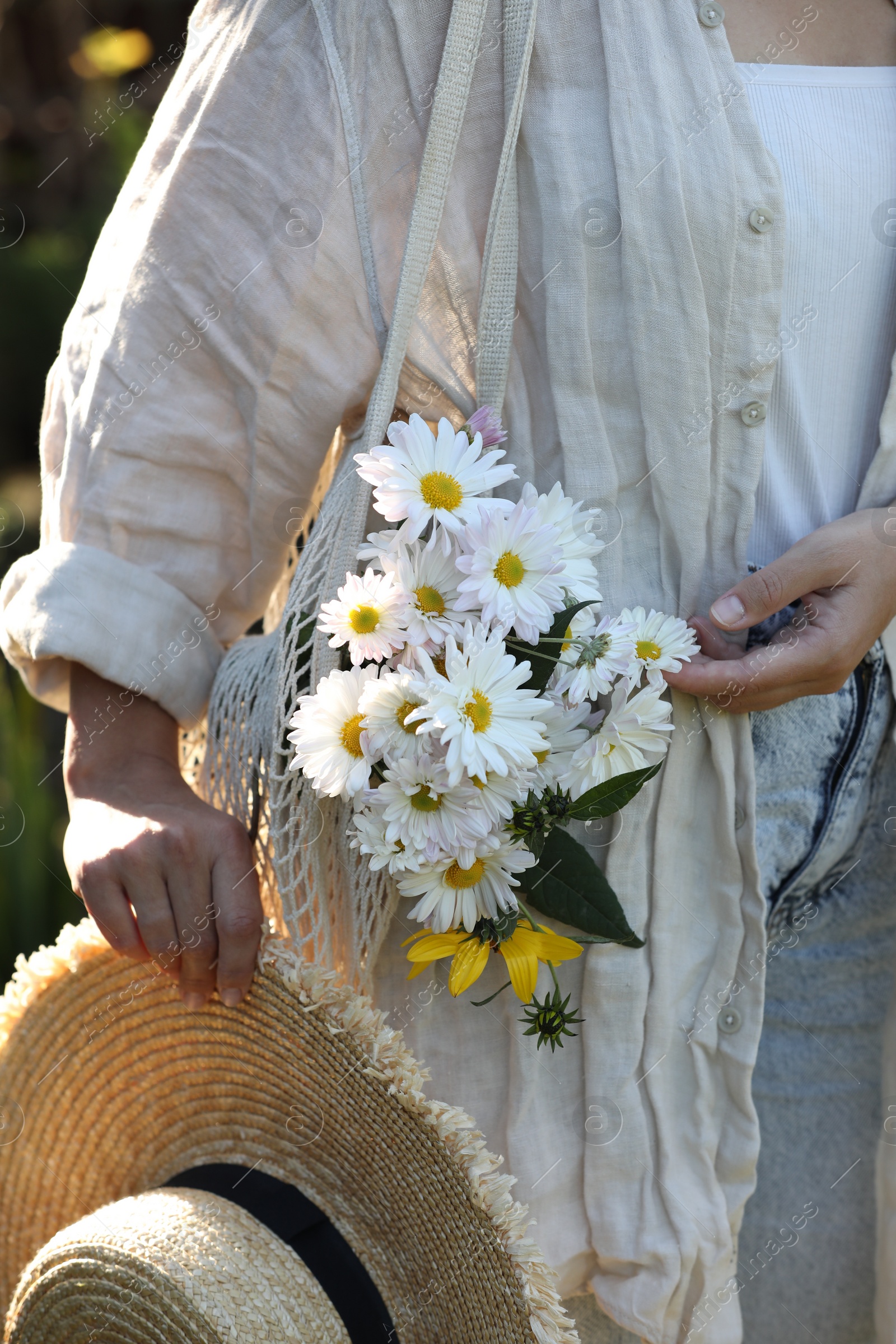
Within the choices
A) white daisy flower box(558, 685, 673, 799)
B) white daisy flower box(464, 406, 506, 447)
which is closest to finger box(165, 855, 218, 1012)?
white daisy flower box(558, 685, 673, 799)

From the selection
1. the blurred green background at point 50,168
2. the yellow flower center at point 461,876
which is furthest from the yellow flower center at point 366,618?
the blurred green background at point 50,168

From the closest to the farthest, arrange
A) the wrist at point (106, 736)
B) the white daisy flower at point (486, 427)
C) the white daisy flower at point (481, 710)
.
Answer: the white daisy flower at point (481, 710)
the white daisy flower at point (486, 427)
the wrist at point (106, 736)

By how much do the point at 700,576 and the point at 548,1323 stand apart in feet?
2.08

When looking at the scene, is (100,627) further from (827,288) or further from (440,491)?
(827,288)

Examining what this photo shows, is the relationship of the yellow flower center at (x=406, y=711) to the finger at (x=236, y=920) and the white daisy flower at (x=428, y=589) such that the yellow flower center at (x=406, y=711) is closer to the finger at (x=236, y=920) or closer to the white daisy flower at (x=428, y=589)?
the white daisy flower at (x=428, y=589)

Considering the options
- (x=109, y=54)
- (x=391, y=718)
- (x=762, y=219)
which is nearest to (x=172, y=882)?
(x=391, y=718)

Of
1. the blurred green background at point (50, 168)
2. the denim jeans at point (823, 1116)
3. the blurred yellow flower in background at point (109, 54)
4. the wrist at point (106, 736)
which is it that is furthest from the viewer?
the blurred green background at point (50, 168)

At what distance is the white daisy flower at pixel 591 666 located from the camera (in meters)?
0.84

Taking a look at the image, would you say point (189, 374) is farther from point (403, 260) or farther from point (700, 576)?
point (700, 576)

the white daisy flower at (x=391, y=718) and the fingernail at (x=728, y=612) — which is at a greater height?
the white daisy flower at (x=391, y=718)

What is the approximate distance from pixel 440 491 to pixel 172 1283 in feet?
2.14

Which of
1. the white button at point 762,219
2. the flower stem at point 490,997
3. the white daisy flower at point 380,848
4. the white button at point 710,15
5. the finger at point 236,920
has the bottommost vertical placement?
the flower stem at point 490,997

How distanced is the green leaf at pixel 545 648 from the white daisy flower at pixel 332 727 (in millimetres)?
120

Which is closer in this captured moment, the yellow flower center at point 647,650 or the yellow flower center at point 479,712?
the yellow flower center at point 479,712
